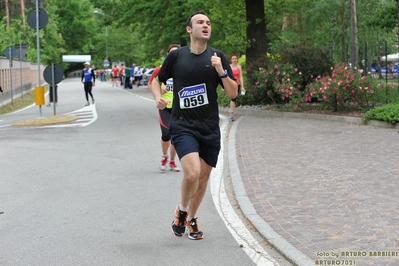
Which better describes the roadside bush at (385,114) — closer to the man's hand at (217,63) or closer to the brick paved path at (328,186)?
the brick paved path at (328,186)

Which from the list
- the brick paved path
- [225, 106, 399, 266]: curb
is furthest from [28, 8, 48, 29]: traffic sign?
the brick paved path

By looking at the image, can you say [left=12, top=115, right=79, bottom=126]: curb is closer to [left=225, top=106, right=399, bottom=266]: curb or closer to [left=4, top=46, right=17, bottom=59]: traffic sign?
[left=225, top=106, right=399, bottom=266]: curb

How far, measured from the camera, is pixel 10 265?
5414 mm

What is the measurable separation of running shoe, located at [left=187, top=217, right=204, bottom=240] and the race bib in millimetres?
1130

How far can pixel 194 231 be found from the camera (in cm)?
624

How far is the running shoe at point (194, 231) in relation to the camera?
20.4 feet

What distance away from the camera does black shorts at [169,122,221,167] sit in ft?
19.3

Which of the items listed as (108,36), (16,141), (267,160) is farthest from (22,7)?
(267,160)

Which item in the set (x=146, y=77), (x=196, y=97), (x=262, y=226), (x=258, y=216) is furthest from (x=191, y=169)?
(x=146, y=77)

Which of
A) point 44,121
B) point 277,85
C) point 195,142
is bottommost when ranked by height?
point 44,121

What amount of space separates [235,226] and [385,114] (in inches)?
354

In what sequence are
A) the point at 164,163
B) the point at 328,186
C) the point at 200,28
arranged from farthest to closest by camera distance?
the point at 164,163 → the point at 328,186 → the point at 200,28

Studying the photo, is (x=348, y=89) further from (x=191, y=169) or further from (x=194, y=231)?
(x=191, y=169)

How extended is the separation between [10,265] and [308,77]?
15.1m
